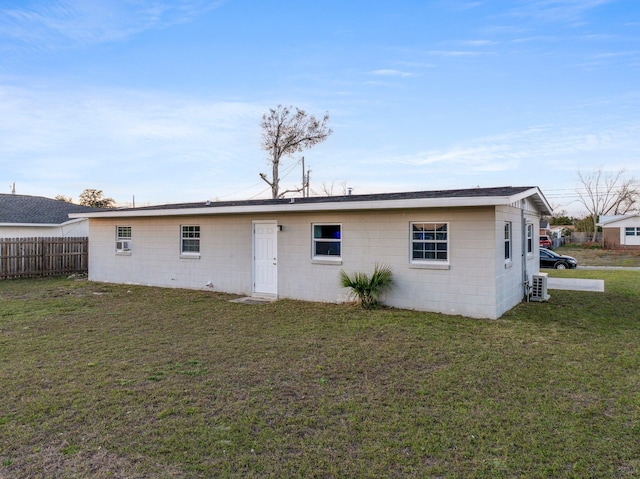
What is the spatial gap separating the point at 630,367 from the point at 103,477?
20.7ft

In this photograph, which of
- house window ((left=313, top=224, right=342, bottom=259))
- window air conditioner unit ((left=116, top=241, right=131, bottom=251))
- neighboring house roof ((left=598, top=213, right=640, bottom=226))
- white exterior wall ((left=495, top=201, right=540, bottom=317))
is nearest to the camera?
white exterior wall ((left=495, top=201, right=540, bottom=317))

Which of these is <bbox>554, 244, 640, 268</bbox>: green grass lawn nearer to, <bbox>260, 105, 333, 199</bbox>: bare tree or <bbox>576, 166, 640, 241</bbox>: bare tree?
<bbox>576, 166, 640, 241</bbox>: bare tree

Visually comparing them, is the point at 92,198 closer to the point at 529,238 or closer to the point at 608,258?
the point at 529,238

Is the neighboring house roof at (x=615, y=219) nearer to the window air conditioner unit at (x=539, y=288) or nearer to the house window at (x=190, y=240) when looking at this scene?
the window air conditioner unit at (x=539, y=288)

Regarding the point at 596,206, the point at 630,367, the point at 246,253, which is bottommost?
the point at 630,367

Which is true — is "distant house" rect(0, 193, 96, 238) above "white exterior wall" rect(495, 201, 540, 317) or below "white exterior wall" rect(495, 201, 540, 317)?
above

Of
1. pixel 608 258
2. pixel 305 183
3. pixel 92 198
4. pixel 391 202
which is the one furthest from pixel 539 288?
pixel 92 198

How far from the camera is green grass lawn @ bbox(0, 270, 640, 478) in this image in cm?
318

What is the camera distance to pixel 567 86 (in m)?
13.2

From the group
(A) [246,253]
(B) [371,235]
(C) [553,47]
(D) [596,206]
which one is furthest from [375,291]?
(D) [596,206]

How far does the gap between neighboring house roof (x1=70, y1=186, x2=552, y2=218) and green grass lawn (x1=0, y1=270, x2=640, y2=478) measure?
2515 mm

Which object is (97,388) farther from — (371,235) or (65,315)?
(371,235)

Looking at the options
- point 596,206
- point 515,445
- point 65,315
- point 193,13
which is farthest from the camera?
point 596,206

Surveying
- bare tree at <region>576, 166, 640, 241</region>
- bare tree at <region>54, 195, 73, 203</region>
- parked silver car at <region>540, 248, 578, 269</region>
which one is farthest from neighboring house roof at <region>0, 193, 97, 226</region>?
bare tree at <region>576, 166, 640, 241</region>
